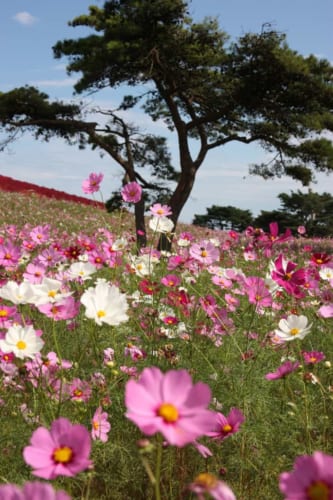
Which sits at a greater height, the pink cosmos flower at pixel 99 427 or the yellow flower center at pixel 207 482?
the yellow flower center at pixel 207 482

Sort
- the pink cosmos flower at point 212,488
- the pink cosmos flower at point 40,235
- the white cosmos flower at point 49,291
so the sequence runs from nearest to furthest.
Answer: the pink cosmos flower at point 212,488
the white cosmos flower at point 49,291
the pink cosmos flower at point 40,235

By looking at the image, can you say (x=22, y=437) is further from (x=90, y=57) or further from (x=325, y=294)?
(x=90, y=57)

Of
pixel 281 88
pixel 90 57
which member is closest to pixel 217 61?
pixel 281 88

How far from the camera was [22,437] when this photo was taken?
1810 millimetres

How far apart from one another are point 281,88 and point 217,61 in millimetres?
1549

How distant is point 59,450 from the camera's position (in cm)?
90

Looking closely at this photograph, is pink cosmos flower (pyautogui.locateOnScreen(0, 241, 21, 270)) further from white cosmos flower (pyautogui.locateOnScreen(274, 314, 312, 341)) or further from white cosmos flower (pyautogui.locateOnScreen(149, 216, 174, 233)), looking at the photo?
white cosmos flower (pyautogui.locateOnScreen(274, 314, 312, 341))

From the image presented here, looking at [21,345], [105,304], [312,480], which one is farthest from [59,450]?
[21,345]

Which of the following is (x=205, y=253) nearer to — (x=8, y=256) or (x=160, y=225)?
(x=160, y=225)

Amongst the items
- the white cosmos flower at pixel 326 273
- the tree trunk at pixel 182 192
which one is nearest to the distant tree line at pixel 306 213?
the tree trunk at pixel 182 192

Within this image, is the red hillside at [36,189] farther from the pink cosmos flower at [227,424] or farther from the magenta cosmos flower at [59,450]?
the magenta cosmos flower at [59,450]

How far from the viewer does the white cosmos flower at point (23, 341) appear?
4.99ft

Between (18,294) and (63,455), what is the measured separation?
830 millimetres

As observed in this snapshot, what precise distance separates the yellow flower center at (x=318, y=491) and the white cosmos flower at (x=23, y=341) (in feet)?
3.34
